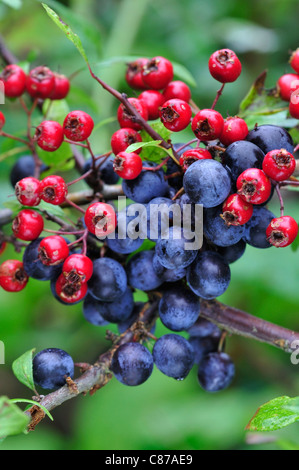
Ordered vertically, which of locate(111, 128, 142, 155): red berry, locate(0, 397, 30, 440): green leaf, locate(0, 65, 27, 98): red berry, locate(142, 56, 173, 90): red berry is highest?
locate(0, 65, 27, 98): red berry

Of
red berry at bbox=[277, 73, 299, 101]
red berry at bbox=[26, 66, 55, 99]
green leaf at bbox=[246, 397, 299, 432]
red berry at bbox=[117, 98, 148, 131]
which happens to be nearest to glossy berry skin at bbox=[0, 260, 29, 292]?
red berry at bbox=[117, 98, 148, 131]

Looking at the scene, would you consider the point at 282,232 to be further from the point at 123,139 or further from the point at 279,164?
the point at 123,139

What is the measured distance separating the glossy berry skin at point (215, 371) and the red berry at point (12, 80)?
1102 mm

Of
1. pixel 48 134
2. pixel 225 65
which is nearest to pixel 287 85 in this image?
pixel 225 65

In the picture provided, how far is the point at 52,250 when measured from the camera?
4.03ft

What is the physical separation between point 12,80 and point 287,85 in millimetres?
903

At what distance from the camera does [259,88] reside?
162cm

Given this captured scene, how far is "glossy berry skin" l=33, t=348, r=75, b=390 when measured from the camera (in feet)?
3.96

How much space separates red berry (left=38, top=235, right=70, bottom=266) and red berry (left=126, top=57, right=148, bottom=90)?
2.15ft

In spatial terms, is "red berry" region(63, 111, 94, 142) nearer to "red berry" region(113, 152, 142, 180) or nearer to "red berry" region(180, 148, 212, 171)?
"red berry" region(113, 152, 142, 180)

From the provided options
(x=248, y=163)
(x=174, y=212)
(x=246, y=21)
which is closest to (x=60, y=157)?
(x=174, y=212)

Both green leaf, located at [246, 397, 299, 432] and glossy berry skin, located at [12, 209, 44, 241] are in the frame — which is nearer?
green leaf, located at [246, 397, 299, 432]

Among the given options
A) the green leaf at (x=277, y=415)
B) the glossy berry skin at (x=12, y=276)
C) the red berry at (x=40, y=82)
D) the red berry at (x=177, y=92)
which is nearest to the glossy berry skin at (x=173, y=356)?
the green leaf at (x=277, y=415)

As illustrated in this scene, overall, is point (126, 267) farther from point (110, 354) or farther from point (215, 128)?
point (215, 128)
